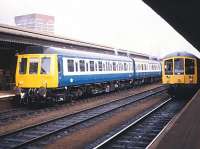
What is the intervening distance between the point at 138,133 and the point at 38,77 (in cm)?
783

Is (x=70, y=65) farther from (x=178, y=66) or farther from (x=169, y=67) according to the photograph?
(x=178, y=66)

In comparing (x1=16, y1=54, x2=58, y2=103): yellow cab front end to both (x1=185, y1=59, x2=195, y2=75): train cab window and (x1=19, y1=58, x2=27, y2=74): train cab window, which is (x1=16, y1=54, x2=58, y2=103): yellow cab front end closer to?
(x1=19, y1=58, x2=27, y2=74): train cab window

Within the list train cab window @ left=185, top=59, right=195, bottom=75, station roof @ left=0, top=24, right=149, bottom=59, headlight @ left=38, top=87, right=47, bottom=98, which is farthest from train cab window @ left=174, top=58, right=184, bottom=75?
headlight @ left=38, top=87, right=47, bottom=98

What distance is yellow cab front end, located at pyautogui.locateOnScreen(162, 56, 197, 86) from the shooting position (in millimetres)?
19594

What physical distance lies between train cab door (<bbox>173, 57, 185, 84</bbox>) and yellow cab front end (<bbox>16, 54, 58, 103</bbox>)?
26.7 feet

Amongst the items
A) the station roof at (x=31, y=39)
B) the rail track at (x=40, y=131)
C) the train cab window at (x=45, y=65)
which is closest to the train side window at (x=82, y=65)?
the station roof at (x=31, y=39)

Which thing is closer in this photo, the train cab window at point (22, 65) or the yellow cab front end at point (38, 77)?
the yellow cab front end at point (38, 77)

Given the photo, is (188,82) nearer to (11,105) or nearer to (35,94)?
(35,94)

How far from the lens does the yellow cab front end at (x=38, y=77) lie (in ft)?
53.1

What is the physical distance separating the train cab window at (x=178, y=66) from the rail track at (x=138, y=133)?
17.8ft

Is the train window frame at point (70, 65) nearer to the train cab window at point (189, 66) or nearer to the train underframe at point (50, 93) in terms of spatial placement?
the train underframe at point (50, 93)

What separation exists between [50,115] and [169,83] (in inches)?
361

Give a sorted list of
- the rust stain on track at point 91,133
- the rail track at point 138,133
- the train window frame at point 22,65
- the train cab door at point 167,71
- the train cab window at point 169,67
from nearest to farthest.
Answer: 1. the rail track at point 138,133
2. the rust stain on track at point 91,133
3. the train window frame at point 22,65
4. the train cab door at point 167,71
5. the train cab window at point 169,67

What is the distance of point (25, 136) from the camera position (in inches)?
389
